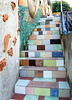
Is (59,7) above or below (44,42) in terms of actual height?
above

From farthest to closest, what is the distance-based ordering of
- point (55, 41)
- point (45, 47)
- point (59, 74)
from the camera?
point (55, 41) → point (45, 47) → point (59, 74)

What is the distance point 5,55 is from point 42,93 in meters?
0.80

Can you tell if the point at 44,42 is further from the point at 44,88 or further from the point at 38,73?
the point at 44,88

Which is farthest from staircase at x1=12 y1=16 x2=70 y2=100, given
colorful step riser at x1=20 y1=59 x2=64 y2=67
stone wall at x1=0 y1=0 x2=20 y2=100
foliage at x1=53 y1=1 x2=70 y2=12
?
foliage at x1=53 y1=1 x2=70 y2=12

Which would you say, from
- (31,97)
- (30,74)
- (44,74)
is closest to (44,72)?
(44,74)

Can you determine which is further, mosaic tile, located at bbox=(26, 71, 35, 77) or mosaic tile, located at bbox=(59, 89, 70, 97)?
mosaic tile, located at bbox=(26, 71, 35, 77)

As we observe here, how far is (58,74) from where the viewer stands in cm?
191

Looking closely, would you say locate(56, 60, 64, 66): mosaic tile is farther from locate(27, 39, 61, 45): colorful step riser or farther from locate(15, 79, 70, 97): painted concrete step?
locate(27, 39, 61, 45): colorful step riser

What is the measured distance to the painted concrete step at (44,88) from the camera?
1534 millimetres

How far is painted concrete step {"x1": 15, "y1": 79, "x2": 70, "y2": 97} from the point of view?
5.03ft

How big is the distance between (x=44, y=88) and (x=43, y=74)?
1.29 feet

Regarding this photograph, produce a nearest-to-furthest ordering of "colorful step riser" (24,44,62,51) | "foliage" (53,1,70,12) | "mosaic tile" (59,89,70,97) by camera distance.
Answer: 1. "mosaic tile" (59,89,70,97)
2. "colorful step riser" (24,44,62,51)
3. "foliage" (53,1,70,12)

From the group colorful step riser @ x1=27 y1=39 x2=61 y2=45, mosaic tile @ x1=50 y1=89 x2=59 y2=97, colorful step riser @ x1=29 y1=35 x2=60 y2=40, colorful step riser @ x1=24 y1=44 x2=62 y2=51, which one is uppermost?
colorful step riser @ x1=29 y1=35 x2=60 y2=40

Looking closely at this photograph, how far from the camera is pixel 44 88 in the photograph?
158 centimetres
